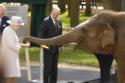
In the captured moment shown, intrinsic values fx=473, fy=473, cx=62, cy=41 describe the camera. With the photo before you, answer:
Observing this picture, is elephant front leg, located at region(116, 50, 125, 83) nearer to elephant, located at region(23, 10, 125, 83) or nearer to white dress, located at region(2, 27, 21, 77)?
elephant, located at region(23, 10, 125, 83)

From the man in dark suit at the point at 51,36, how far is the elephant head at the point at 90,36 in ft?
22.3

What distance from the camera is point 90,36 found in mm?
3807

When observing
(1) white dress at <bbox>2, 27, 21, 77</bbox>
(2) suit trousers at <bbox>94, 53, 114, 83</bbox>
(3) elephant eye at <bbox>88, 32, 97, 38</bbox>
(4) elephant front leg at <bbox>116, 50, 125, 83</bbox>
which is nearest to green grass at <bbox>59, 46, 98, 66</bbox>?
(2) suit trousers at <bbox>94, 53, 114, 83</bbox>

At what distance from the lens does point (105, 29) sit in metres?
3.82

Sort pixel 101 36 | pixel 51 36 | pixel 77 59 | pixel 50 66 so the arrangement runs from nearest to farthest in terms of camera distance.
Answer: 1. pixel 101 36
2. pixel 51 36
3. pixel 50 66
4. pixel 77 59

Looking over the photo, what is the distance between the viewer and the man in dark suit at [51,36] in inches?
430

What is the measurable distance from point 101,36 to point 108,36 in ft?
0.40

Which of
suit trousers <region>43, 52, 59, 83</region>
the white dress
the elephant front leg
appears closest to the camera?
the elephant front leg

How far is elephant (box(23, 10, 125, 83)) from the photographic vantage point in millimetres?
3664

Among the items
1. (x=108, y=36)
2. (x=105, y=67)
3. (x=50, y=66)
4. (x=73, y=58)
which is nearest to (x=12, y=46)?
(x=50, y=66)

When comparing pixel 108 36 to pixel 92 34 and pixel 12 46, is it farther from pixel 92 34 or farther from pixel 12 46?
pixel 12 46

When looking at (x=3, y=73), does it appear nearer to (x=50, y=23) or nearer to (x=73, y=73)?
(x=50, y=23)

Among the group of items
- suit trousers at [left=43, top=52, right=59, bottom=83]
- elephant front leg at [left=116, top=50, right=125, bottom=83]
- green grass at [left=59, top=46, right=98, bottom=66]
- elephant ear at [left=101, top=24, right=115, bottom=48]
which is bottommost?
green grass at [left=59, top=46, right=98, bottom=66]

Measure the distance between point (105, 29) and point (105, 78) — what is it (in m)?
6.95
